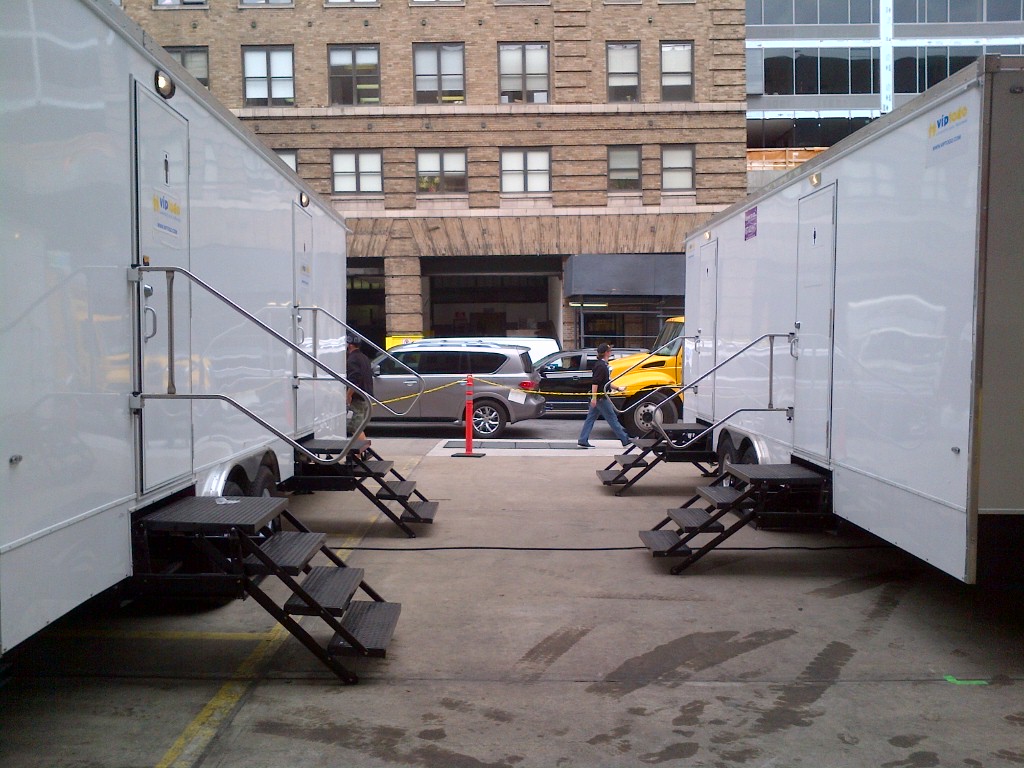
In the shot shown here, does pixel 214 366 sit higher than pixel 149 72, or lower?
lower

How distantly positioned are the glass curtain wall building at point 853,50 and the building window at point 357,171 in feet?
60.6

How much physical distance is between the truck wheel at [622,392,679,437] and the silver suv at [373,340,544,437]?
1.65m

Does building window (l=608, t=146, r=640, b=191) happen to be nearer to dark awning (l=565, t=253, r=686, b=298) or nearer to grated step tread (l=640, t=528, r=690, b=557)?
dark awning (l=565, t=253, r=686, b=298)

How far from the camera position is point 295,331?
327 inches

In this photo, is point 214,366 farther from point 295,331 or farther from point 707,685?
point 707,685

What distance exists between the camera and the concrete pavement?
161 inches

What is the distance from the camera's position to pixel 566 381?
59.5ft

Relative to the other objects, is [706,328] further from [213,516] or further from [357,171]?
[357,171]

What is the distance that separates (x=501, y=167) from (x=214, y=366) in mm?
23355

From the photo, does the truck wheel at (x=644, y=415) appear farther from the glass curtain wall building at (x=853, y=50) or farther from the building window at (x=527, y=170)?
the glass curtain wall building at (x=853, y=50)

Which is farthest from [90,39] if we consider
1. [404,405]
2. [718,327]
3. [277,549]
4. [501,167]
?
[501,167]

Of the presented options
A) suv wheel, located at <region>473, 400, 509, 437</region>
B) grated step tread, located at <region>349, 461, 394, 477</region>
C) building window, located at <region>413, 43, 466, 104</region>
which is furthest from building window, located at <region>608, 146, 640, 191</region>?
grated step tread, located at <region>349, 461, 394, 477</region>

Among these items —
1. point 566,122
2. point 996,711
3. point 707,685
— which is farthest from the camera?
point 566,122

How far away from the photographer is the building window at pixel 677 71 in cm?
2802
